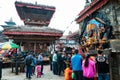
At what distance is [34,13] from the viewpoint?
109 ft

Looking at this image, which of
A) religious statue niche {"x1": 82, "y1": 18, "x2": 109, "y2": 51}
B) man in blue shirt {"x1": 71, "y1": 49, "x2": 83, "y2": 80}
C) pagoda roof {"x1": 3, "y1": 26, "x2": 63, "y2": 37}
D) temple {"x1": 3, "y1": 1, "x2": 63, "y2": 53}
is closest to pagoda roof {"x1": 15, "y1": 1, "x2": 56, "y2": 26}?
temple {"x1": 3, "y1": 1, "x2": 63, "y2": 53}

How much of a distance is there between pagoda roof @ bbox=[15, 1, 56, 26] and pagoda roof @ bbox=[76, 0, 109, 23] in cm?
1505

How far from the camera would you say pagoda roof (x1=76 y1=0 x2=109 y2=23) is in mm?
14071

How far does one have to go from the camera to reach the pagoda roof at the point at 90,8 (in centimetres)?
1407

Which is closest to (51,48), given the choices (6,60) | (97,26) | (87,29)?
(6,60)

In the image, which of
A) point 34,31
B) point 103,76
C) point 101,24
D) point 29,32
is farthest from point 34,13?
point 103,76

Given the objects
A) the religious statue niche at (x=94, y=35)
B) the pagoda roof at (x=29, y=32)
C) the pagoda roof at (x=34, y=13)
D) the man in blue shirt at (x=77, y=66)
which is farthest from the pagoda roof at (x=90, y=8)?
the pagoda roof at (x=34, y=13)

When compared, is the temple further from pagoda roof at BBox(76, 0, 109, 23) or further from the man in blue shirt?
the man in blue shirt

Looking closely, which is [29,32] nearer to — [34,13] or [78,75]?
[34,13]

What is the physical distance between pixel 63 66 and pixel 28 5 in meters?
19.4

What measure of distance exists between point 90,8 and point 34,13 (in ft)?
62.7

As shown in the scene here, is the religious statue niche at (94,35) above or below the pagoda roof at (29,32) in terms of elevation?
below

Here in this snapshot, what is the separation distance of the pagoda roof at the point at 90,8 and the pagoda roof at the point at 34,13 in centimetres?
1505

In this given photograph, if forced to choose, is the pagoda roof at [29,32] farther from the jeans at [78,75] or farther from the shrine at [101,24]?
the jeans at [78,75]
